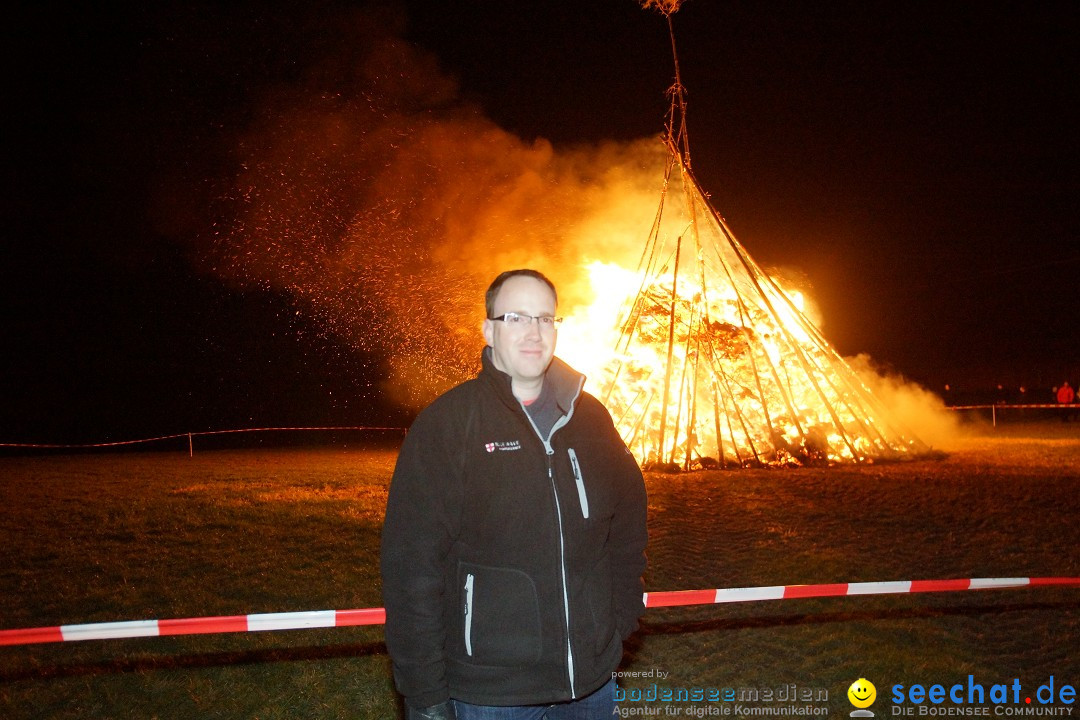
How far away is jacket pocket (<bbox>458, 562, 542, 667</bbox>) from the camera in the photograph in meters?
A: 2.10

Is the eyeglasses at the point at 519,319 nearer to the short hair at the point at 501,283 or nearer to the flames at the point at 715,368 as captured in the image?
the short hair at the point at 501,283

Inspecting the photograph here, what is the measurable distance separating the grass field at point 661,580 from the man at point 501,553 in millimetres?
2451

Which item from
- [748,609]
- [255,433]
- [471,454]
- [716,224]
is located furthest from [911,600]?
[255,433]

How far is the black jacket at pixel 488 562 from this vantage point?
205cm

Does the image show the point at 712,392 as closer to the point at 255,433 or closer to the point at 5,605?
the point at 5,605

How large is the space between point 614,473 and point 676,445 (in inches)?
438

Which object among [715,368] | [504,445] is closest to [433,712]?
[504,445]

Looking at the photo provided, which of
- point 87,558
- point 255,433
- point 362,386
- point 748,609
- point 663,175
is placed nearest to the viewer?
point 748,609

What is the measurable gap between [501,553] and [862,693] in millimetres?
3248

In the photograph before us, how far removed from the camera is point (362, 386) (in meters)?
31.2

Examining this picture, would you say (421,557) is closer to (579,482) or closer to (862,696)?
(579,482)

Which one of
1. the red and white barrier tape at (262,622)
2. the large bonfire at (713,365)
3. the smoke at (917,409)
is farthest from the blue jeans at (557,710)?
the smoke at (917,409)

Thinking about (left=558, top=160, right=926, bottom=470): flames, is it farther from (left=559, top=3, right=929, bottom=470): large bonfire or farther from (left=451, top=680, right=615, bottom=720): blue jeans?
(left=451, top=680, right=615, bottom=720): blue jeans

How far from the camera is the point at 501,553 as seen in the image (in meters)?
2.12
